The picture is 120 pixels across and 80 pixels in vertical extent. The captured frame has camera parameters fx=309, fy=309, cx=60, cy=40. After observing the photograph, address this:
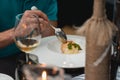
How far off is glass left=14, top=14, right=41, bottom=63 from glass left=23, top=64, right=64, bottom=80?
16.1 inches

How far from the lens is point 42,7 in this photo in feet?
5.66

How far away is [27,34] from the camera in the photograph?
1148 millimetres

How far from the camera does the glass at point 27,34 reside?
1090 mm

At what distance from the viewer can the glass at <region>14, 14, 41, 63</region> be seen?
3.58 feet

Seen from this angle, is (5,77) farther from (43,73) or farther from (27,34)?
(43,73)

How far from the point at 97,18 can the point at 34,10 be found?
691 millimetres

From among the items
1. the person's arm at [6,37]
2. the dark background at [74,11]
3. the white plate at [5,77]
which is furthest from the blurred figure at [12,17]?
the dark background at [74,11]

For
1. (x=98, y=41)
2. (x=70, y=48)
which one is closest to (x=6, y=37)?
(x=70, y=48)

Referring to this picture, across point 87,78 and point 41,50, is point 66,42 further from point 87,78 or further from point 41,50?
point 87,78

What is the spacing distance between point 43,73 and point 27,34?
515 mm

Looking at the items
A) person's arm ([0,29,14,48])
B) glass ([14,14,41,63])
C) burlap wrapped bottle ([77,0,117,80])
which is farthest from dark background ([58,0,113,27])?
burlap wrapped bottle ([77,0,117,80])

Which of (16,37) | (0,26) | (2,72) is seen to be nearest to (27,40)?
(16,37)

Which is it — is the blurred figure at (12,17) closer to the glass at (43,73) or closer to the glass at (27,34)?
the glass at (27,34)

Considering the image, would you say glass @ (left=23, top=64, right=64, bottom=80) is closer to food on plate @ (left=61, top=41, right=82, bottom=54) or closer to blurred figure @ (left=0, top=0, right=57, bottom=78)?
food on plate @ (left=61, top=41, right=82, bottom=54)
